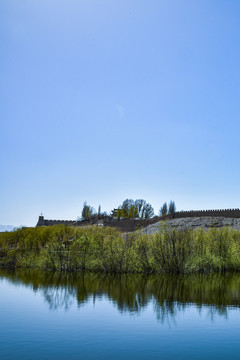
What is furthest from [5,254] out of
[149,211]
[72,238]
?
[149,211]

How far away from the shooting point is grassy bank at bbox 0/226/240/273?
87.5 ft

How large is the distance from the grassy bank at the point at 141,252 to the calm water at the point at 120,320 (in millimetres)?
5225

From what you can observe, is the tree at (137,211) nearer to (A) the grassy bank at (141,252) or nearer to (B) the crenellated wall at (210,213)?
(B) the crenellated wall at (210,213)

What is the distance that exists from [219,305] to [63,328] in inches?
273

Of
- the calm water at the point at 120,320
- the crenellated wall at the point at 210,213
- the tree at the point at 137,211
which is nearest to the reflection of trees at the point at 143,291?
the calm water at the point at 120,320

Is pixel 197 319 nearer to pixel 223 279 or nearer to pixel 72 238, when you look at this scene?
pixel 223 279

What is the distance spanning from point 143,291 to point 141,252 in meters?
8.65

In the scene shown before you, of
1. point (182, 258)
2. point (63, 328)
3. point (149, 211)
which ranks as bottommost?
point (63, 328)

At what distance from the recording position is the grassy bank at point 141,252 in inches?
1049

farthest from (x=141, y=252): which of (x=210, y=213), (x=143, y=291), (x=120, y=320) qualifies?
(x=210, y=213)

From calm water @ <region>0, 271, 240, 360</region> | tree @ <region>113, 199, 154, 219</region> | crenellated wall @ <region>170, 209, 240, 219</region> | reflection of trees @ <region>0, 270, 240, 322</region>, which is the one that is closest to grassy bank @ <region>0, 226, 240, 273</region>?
reflection of trees @ <region>0, 270, 240, 322</region>

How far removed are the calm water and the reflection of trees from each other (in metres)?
0.04

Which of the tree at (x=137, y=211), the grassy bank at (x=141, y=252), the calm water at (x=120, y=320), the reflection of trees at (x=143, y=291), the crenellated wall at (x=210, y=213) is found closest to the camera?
the calm water at (x=120, y=320)

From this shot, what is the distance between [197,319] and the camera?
41.8 feet
